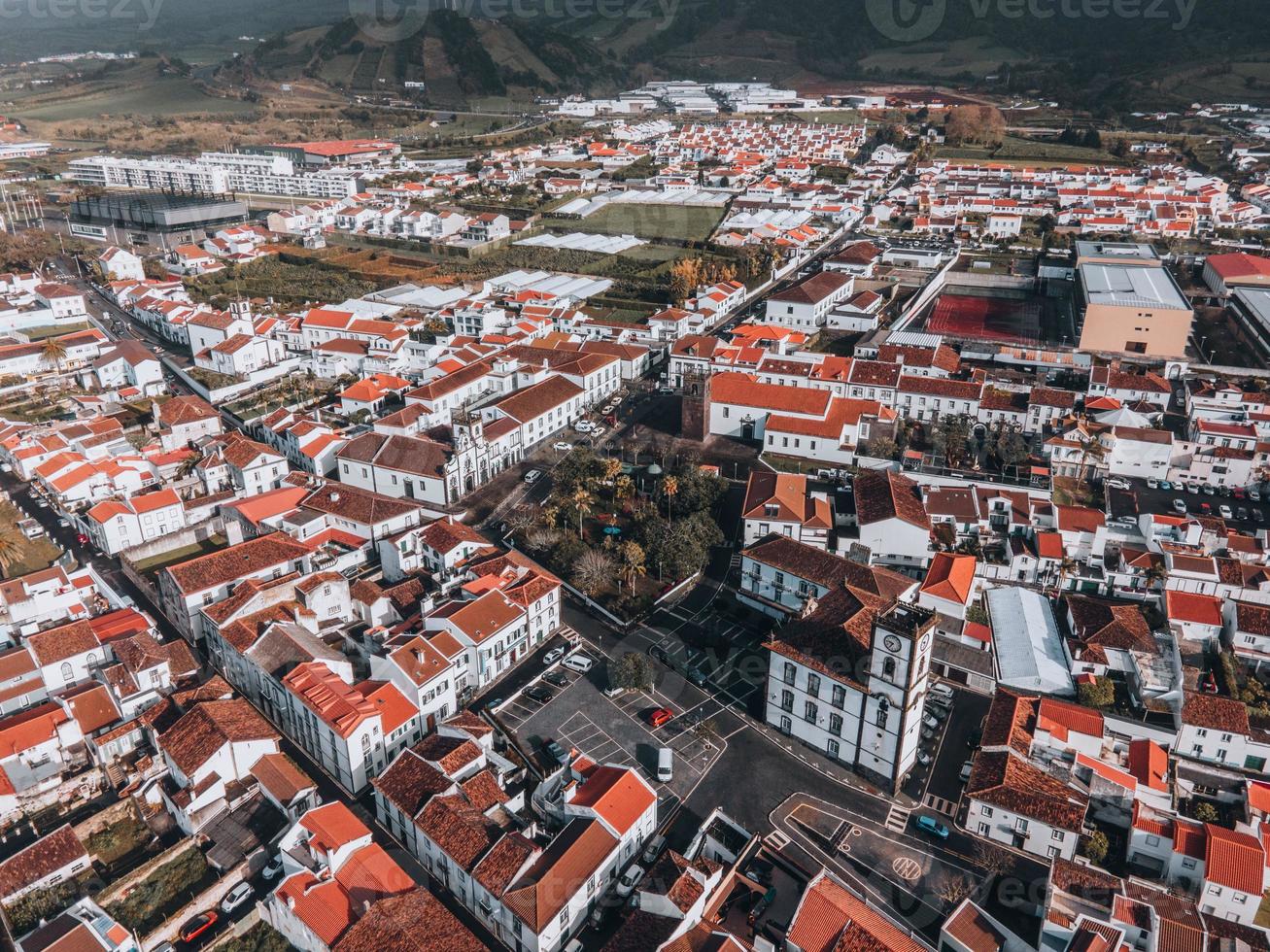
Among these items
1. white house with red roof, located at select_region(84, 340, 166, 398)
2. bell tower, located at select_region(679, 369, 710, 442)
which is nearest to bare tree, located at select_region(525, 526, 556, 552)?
bell tower, located at select_region(679, 369, 710, 442)

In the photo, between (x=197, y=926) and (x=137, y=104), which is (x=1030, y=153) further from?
(x=137, y=104)

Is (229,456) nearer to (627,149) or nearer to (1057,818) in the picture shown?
(1057,818)

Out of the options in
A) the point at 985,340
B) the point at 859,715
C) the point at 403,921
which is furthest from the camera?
the point at 985,340

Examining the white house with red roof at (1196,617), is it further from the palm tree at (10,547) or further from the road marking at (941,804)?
the palm tree at (10,547)

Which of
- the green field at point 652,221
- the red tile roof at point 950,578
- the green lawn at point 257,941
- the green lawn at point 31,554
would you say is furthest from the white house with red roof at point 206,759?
the green field at point 652,221

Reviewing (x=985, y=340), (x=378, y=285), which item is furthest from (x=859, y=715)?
(x=378, y=285)

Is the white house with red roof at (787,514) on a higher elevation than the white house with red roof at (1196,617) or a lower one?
higher
